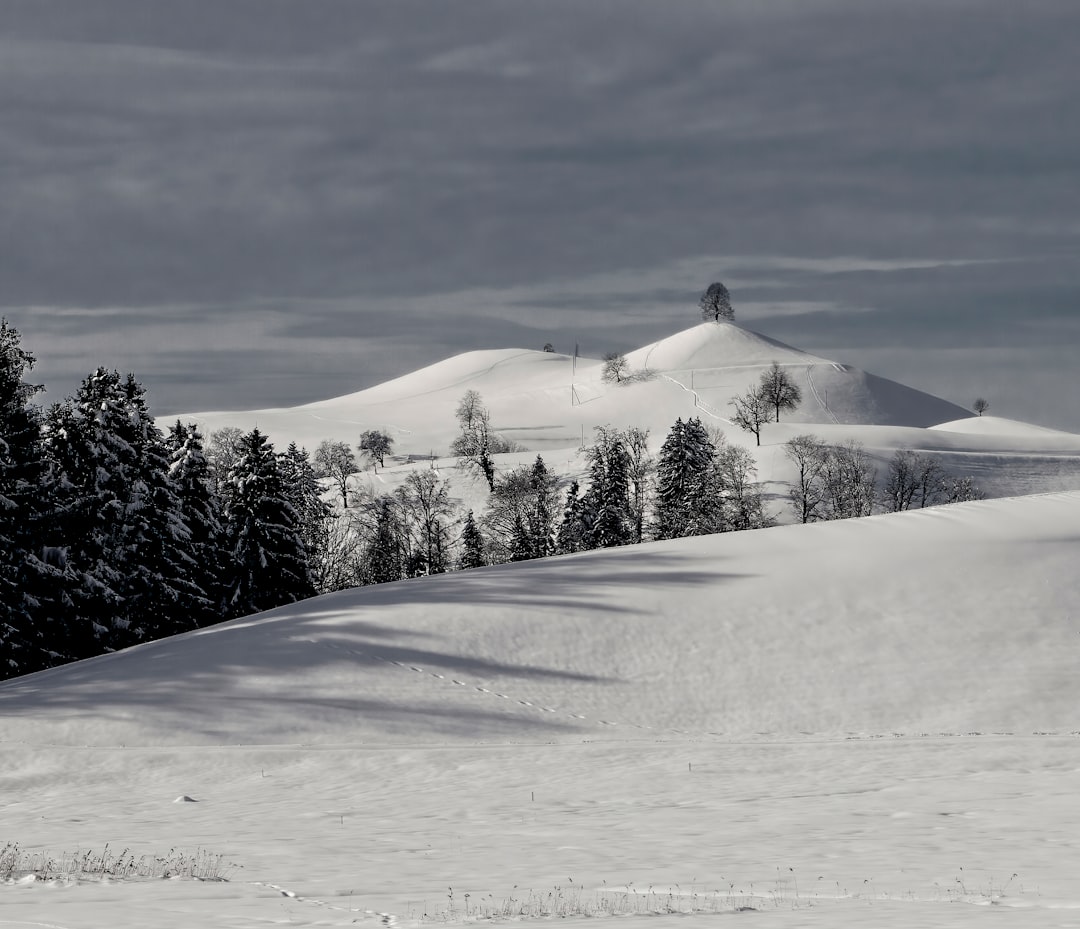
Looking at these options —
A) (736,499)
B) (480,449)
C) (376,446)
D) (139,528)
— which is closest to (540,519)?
(736,499)

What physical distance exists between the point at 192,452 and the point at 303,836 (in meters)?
35.4

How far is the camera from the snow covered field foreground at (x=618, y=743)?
13047mm

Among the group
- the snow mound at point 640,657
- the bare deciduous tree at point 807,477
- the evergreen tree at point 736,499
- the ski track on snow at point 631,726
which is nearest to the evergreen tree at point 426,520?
the evergreen tree at point 736,499

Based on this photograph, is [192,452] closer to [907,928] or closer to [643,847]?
[643,847]

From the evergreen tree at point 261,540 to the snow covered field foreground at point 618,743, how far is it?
15429mm

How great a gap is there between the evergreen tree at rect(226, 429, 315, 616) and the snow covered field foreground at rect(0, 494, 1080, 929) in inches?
607

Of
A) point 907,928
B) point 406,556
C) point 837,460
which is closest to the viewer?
point 907,928

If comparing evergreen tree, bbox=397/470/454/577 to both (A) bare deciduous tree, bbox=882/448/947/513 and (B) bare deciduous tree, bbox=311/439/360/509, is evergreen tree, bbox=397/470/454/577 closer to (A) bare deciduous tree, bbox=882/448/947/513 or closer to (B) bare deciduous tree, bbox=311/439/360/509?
(B) bare deciduous tree, bbox=311/439/360/509

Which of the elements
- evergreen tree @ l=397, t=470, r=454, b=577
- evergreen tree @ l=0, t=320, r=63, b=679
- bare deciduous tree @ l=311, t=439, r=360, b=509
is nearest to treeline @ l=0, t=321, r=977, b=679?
evergreen tree @ l=0, t=320, r=63, b=679

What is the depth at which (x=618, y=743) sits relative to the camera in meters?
25.2

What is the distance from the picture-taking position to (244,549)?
5219cm

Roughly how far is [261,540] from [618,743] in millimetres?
30534

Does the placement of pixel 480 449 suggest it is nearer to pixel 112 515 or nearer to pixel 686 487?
pixel 686 487

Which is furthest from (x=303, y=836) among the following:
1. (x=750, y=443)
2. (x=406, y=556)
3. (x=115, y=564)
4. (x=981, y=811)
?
(x=750, y=443)
